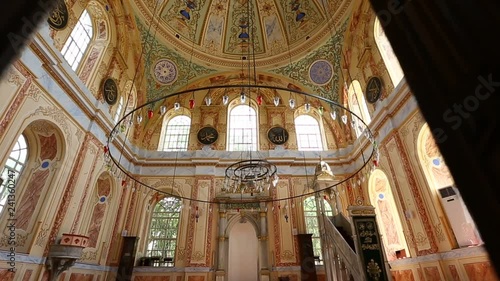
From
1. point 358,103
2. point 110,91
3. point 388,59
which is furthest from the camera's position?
point 358,103

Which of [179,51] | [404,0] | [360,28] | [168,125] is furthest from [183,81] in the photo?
[404,0]

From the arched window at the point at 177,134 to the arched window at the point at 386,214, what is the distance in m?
8.03

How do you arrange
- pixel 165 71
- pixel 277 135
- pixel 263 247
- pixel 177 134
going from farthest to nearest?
pixel 177 134, pixel 277 135, pixel 165 71, pixel 263 247

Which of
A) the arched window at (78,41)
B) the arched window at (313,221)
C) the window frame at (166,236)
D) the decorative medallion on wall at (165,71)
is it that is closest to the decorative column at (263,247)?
the arched window at (313,221)

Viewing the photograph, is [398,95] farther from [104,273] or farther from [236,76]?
[104,273]

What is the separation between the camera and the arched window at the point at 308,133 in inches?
456

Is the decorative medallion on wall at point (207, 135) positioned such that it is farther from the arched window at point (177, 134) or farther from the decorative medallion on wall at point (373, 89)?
the decorative medallion on wall at point (373, 89)

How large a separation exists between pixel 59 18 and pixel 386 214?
38.4 feet

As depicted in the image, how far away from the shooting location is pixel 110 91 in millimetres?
9000

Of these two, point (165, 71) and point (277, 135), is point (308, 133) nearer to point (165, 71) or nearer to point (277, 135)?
point (277, 135)

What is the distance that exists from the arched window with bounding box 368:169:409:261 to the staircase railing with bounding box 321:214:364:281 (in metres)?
2.52

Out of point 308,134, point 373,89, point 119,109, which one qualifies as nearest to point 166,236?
point 119,109

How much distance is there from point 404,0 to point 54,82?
8.19m

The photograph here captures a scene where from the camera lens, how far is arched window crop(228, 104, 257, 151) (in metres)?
11.5
